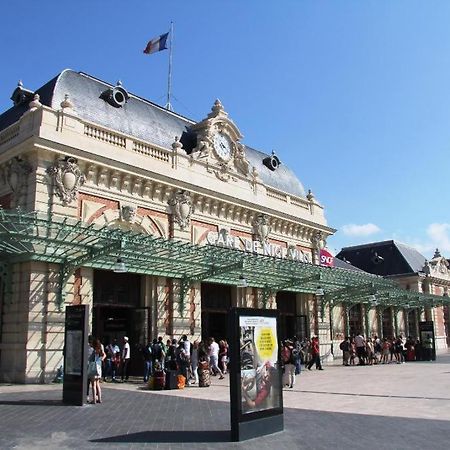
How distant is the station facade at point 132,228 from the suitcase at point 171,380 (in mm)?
3252

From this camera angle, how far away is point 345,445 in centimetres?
765

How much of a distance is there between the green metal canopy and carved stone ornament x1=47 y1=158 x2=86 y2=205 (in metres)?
0.84

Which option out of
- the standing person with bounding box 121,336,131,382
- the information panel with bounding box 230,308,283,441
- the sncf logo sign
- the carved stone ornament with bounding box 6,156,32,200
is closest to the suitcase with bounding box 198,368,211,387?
the standing person with bounding box 121,336,131,382

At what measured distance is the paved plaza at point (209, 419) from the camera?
7.86m

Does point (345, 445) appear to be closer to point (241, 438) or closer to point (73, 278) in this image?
point (241, 438)

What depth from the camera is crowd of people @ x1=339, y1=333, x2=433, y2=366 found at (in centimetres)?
2558

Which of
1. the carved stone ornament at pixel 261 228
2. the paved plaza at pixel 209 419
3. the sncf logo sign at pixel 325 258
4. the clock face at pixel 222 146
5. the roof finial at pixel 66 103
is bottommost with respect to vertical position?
the paved plaza at pixel 209 419

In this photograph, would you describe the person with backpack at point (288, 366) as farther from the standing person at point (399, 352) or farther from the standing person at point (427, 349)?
the standing person at point (427, 349)

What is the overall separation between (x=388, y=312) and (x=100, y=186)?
27.5 metres

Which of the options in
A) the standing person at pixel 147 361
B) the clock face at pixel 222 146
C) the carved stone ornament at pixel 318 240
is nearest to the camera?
the standing person at pixel 147 361

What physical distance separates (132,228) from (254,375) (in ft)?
40.7

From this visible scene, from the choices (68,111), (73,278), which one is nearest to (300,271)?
(73,278)

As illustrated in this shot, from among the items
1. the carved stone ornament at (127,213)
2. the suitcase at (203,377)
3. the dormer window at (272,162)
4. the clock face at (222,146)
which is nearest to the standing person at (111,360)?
the suitcase at (203,377)

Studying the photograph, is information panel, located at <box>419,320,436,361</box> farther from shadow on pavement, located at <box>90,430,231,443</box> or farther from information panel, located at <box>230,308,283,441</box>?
shadow on pavement, located at <box>90,430,231,443</box>
